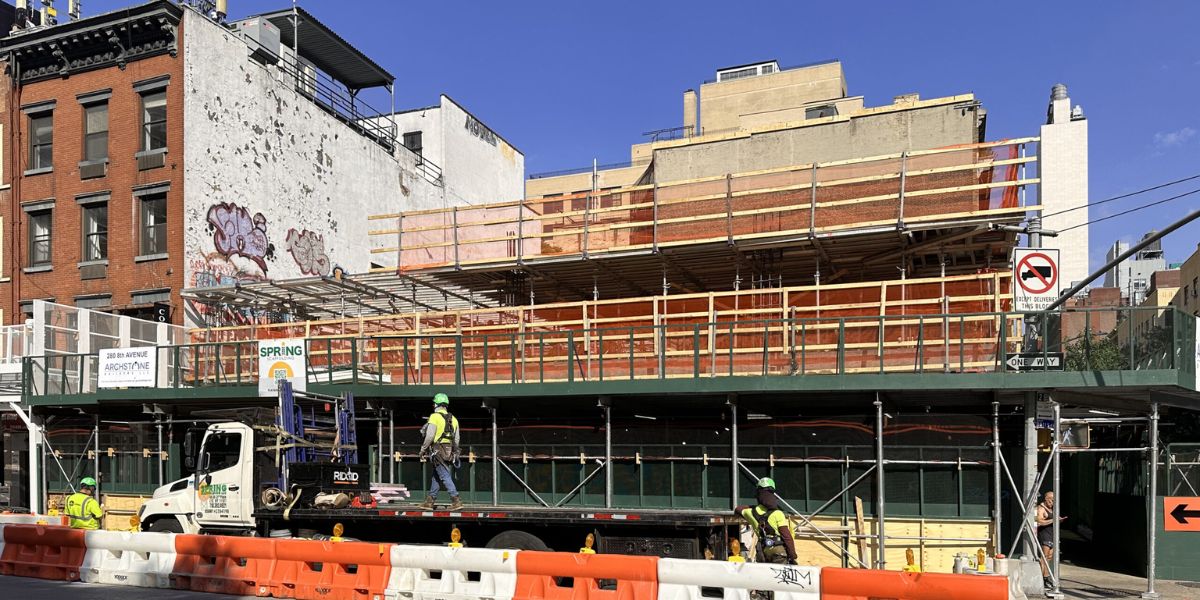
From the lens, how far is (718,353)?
1917 centimetres

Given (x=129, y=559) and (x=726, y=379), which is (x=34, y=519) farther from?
(x=726, y=379)

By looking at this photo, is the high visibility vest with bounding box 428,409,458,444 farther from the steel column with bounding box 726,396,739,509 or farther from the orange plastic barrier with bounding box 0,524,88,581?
the orange plastic barrier with bounding box 0,524,88,581

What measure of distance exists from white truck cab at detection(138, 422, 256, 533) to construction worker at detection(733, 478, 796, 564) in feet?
25.6

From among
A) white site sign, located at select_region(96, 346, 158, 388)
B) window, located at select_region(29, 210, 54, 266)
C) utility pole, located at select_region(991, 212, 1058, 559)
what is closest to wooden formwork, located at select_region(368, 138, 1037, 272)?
utility pole, located at select_region(991, 212, 1058, 559)

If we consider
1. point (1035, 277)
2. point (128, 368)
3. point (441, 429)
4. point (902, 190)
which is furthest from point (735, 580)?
point (128, 368)

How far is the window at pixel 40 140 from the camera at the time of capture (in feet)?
95.5

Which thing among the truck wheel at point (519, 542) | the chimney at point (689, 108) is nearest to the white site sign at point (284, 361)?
the truck wheel at point (519, 542)

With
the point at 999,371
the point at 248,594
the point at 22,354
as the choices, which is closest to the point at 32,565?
the point at 248,594

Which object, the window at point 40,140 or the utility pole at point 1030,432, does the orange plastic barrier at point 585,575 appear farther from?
the window at point 40,140

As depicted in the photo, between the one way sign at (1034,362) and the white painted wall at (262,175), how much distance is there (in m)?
21.2

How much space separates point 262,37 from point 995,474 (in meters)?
27.9

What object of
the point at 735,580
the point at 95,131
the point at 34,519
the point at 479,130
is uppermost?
the point at 479,130

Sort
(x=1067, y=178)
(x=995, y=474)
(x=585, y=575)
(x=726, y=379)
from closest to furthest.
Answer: (x=585, y=575) < (x=995, y=474) < (x=726, y=379) < (x=1067, y=178)

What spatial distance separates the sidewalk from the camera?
1520cm
